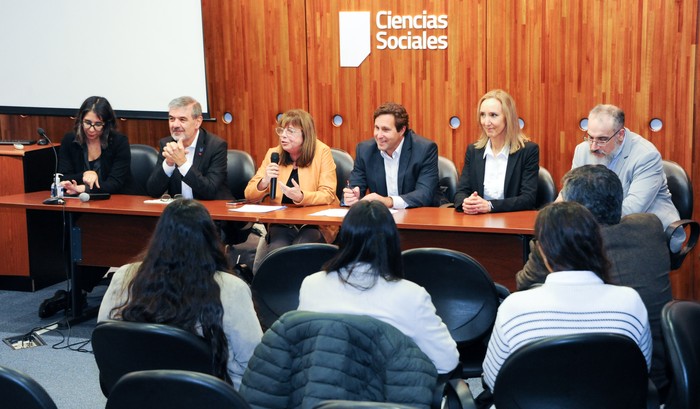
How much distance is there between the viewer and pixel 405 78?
6.69m

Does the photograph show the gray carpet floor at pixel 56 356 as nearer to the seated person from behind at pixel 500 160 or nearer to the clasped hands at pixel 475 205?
the clasped hands at pixel 475 205

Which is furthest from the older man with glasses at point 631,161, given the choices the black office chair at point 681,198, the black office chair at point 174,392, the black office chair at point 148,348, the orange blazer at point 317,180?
the black office chair at point 174,392

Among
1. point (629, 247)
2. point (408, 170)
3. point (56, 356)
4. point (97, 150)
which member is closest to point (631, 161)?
point (408, 170)

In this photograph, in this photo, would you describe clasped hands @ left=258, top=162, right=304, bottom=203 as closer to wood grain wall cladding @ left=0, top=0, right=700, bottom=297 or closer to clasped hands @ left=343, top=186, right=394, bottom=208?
clasped hands @ left=343, top=186, right=394, bottom=208

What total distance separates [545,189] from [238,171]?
2.10 m

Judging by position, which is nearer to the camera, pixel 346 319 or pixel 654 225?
pixel 346 319

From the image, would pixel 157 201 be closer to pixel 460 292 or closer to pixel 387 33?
pixel 387 33

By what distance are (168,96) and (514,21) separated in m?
2.79

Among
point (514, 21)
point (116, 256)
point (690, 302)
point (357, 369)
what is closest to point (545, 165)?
point (514, 21)

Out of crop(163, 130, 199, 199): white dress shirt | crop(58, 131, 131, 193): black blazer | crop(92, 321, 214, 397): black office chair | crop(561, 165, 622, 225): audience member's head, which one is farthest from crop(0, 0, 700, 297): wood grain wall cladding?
crop(92, 321, 214, 397): black office chair

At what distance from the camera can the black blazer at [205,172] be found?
5863 mm

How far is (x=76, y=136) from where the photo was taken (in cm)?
614

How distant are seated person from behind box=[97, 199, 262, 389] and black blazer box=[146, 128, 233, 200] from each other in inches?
108

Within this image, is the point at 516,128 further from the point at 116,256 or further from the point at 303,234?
the point at 116,256
